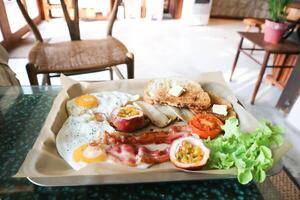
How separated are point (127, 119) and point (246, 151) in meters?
0.38

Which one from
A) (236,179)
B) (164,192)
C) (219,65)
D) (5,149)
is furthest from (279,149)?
(219,65)

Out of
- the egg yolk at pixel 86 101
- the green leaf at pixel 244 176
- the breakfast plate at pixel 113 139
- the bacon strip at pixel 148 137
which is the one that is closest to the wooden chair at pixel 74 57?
the breakfast plate at pixel 113 139

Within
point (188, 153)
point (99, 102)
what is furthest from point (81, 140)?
point (188, 153)

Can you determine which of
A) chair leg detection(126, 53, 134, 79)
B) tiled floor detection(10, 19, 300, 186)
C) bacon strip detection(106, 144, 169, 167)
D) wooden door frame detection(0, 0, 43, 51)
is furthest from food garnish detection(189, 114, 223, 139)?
wooden door frame detection(0, 0, 43, 51)

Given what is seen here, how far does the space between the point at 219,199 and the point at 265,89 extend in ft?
6.63

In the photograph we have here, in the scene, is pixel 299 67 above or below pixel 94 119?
below

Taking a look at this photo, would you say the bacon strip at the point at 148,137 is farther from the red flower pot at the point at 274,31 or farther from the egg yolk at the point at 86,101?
the red flower pot at the point at 274,31

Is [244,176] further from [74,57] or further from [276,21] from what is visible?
[276,21]

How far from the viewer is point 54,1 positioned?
391 centimetres

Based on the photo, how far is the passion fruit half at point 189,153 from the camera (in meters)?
0.59

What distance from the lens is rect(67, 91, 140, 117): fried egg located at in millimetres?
857

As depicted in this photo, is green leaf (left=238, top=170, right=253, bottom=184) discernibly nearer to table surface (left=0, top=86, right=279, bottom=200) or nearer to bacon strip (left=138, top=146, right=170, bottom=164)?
table surface (left=0, top=86, right=279, bottom=200)

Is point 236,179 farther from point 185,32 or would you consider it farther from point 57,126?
point 185,32

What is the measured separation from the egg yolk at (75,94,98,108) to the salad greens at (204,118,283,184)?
45 centimetres
